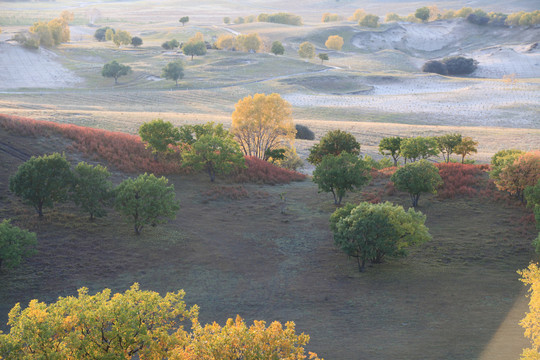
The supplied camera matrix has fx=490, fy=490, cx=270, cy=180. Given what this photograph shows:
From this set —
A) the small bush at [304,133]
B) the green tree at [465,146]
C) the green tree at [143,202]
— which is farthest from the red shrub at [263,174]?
the small bush at [304,133]

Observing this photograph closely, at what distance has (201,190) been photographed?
121ft

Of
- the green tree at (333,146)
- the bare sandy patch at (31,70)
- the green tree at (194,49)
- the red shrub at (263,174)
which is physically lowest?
the red shrub at (263,174)

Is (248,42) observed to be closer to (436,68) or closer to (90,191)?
(436,68)

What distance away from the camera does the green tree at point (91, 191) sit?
95.0 feet

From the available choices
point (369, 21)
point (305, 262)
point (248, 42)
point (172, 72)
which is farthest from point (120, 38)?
point (305, 262)

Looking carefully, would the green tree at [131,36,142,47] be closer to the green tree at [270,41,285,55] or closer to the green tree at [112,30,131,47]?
the green tree at [112,30,131,47]

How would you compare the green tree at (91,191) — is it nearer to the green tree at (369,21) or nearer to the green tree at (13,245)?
the green tree at (13,245)

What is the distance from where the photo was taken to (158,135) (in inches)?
1586

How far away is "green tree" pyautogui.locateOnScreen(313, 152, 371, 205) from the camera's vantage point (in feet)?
110

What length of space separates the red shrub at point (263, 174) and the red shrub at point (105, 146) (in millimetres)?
5578

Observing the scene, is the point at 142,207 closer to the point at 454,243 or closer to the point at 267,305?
the point at 267,305

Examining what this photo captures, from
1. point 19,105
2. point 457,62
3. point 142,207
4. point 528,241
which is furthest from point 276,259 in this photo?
point 457,62

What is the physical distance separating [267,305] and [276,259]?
5.38 meters

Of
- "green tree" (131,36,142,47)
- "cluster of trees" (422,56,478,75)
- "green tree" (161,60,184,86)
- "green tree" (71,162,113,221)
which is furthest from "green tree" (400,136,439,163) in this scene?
"green tree" (131,36,142,47)
